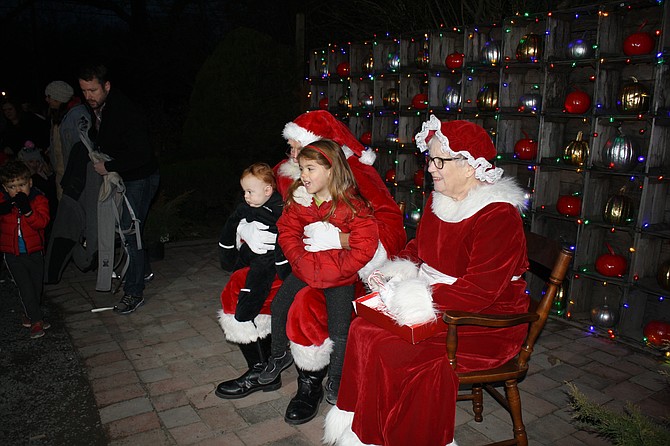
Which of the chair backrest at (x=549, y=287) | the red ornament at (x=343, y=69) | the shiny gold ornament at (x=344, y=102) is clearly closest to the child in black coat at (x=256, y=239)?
the chair backrest at (x=549, y=287)

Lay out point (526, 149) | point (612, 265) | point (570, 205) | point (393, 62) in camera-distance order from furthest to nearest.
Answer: point (393, 62) → point (526, 149) → point (570, 205) → point (612, 265)

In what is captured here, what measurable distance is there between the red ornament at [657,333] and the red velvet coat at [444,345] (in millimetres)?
2002

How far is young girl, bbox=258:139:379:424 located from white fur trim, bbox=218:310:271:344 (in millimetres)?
166

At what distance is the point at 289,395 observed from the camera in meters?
3.46

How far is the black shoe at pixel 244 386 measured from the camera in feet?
11.1

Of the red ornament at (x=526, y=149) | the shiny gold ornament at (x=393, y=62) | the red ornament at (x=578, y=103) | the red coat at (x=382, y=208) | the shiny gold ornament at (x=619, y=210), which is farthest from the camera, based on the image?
the shiny gold ornament at (x=393, y=62)

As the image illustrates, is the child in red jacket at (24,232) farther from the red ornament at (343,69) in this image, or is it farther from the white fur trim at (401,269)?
the red ornament at (343,69)

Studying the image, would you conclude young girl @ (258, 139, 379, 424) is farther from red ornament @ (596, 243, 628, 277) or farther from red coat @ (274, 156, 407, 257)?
red ornament @ (596, 243, 628, 277)

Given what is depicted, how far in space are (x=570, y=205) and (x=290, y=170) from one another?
2.66 meters

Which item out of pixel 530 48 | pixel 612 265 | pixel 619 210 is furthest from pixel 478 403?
pixel 530 48

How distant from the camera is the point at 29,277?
427cm

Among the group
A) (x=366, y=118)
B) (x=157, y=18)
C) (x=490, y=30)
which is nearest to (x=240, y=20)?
(x=157, y=18)

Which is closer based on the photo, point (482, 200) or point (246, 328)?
point (482, 200)

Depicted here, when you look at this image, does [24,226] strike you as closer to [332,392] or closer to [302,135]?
[302,135]
